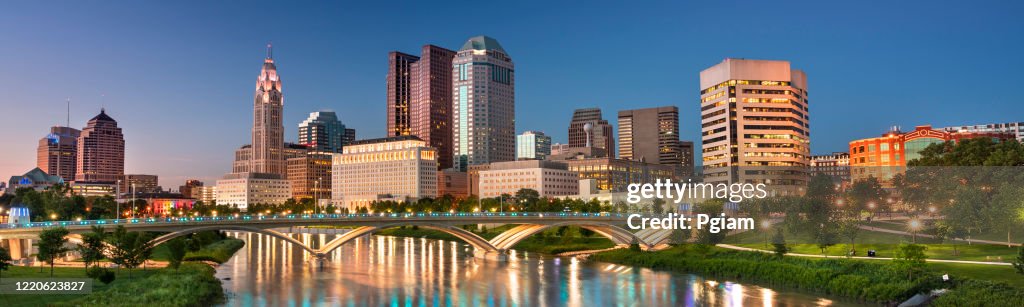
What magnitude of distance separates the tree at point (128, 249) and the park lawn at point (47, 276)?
3.85 ft

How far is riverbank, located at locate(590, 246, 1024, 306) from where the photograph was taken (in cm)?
5456

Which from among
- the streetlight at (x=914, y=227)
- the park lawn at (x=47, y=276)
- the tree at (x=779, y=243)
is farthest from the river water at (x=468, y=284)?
the streetlight at (x=914, y=227)

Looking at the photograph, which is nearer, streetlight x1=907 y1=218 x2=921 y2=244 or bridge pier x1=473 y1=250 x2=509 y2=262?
streetlight x1=907 y1=218 x2=921 y2=244

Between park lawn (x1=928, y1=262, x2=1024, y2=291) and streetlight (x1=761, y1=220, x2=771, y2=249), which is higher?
streetlight (x1=761, y1=220, x2=771, y2=249)

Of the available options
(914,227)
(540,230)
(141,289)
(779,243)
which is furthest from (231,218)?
(914,227)

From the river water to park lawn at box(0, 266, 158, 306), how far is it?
26.9ft

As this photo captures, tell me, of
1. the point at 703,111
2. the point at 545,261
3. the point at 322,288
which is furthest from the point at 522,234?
the point at 703,111

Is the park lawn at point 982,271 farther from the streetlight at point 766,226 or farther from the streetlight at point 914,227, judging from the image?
the streetlight at point 766,226

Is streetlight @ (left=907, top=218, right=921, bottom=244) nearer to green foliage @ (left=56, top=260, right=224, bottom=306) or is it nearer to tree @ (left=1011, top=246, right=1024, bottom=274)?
tree @ (left=1011, top=246, right=1024, bottom=274)

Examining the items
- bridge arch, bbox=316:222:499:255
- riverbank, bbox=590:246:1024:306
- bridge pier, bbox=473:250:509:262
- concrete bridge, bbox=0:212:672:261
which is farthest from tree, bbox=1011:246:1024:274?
bridge arch, bbox=316:222:499:255

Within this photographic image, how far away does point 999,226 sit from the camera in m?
72.6

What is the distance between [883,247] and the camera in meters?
79.3

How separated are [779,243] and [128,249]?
60.9m

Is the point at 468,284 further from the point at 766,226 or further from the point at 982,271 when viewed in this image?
the point at 982,271
